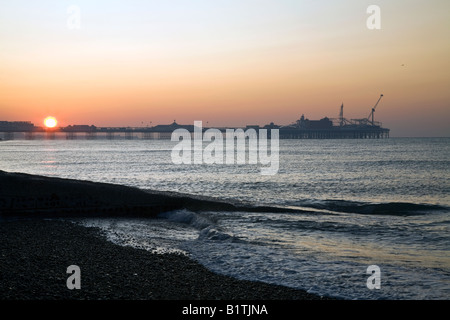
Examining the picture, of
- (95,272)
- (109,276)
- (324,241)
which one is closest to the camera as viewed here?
(109,276)

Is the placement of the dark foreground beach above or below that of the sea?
above

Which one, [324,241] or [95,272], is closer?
[95,272]

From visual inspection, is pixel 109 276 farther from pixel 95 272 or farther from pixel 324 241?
pixel 324 241

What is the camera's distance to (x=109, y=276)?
956 cm

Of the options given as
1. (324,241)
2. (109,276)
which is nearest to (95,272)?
(109,276)

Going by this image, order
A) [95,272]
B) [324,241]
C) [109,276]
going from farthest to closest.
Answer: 1. [324,241]
2. [95,272]
3. [109,276]

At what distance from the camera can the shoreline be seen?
8352mm

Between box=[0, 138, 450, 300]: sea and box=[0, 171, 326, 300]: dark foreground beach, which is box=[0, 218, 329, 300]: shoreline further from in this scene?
box=[0, 138, 450, 300]: sea

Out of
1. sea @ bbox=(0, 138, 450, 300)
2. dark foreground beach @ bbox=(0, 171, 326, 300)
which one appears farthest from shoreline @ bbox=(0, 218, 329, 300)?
sea @ bbox=(0, 138, 450, 300)

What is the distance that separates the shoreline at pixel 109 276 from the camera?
27.4ft
